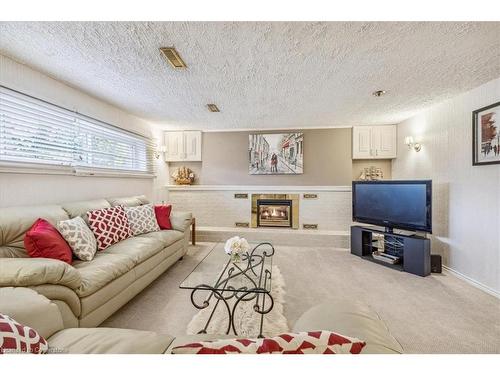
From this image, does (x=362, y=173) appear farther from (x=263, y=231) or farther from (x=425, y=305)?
(x=425, y=305)

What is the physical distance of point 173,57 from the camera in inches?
69.4

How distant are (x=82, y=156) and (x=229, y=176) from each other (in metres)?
2.46

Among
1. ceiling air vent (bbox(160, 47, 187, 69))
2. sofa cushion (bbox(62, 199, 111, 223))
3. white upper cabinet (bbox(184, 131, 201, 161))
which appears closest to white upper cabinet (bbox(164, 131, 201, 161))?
white upper cabinet (bbox(184, 131, 201, 161))

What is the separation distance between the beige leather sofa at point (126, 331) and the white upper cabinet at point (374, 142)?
3590 mm

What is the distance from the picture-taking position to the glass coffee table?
1513 mm

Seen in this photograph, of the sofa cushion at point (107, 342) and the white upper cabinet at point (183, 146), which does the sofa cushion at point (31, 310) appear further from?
the white upper cabinet at point (183, 146)

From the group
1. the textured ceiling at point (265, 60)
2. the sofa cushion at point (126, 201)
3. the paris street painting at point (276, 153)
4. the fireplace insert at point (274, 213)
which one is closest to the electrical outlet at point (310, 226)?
the fireplace insert at point (274, 213)

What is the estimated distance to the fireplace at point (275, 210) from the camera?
4121 millimetres

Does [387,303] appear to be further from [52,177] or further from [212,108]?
[52,177]

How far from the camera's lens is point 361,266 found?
9.29 feet

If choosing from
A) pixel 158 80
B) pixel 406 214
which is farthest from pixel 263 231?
pixel 158 80

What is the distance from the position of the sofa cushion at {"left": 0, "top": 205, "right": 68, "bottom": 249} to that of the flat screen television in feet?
12.7

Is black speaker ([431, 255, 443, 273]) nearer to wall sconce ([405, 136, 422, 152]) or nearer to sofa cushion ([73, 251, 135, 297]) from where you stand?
wall sconce ([405, 136, 422, 152])
